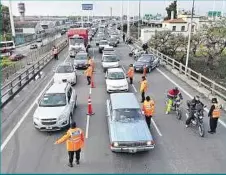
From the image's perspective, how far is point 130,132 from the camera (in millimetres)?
11492

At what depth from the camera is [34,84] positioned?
22.9 m

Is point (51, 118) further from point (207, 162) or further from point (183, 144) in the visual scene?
point (207, 162)

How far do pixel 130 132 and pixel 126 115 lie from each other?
1224 mm

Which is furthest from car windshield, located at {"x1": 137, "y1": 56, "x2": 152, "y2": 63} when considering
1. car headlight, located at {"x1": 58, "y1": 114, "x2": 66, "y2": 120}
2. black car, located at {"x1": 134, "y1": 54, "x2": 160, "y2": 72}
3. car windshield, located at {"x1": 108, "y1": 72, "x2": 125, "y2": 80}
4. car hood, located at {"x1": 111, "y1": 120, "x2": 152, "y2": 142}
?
car hood, located at {"x1": 111, "y1": 120, "x2": 152, "y2": 142}

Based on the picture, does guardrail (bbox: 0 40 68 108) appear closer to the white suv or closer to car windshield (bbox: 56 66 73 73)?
car windshield (bbox: 56 66 73 73)

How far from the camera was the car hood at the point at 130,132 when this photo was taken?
11.1 metres

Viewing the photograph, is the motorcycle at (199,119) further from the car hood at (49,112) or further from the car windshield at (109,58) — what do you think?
the car windshield at (109,58)

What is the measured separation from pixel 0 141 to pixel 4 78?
33.5 feet

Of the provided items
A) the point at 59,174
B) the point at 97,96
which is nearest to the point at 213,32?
the point at 97,96

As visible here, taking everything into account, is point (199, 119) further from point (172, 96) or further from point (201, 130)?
point (172, 96)

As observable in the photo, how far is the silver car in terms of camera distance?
35.8 ft

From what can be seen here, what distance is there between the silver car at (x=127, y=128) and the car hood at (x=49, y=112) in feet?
7.19

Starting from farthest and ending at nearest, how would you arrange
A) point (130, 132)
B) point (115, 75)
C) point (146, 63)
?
point (146, 63) < point (115, 75) < point (130, 132)

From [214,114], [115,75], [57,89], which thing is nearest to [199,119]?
[214,114]
